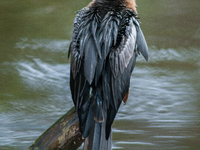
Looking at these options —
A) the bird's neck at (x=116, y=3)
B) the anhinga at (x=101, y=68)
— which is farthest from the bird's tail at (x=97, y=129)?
the bird's neck at (x=116, y=3)

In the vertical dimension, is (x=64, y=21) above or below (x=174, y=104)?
above

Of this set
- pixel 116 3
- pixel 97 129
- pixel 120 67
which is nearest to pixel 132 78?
pixel 116 3

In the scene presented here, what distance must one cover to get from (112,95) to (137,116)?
2271 mm

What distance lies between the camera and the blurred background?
168 inches

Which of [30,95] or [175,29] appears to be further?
[175,29]

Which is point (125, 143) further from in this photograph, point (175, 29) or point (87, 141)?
point (175, 29)

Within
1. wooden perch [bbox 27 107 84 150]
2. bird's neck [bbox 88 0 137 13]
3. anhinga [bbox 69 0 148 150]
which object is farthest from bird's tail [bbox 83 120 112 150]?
bird's neck [bbox 88 0 137 13]

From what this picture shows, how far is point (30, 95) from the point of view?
5.13 m

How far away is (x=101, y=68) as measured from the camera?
2430mm

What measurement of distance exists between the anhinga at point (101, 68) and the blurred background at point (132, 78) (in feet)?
5.35

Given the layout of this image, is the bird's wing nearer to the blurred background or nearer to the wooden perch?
the wooden perch

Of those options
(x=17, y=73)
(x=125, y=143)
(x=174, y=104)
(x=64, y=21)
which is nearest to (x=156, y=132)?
(x=125, y=143)

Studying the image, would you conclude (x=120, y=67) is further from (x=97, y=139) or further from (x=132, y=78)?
(x=132, y=78)

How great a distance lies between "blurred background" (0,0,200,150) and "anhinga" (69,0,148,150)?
163 cm
